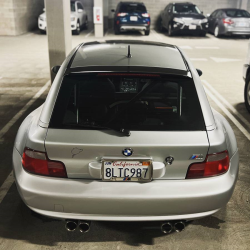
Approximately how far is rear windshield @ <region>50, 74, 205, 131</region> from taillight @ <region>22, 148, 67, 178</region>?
24cm

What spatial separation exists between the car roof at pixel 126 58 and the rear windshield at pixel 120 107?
0.34ft

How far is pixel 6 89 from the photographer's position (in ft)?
26.9

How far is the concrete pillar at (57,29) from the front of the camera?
824 cm

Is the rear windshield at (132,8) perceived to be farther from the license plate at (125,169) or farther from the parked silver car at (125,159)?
the license plate at (125,169)

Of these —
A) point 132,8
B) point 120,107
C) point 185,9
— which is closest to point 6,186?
point 120,107

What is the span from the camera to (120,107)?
2.82 m

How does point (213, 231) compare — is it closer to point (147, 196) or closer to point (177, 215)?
point (177, 215)

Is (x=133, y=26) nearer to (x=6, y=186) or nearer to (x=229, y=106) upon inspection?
(x=229, y=106)

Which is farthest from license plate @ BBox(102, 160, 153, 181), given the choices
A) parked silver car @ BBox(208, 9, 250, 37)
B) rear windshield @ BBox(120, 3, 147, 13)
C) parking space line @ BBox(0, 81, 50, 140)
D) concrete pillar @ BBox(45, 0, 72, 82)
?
rear windshield @ BBox(120, 3, 147, 13)

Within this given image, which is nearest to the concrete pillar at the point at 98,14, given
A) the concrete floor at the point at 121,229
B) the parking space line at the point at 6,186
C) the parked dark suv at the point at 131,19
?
the parked dark suv at the point at 131,19

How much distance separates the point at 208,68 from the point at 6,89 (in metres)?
6.10

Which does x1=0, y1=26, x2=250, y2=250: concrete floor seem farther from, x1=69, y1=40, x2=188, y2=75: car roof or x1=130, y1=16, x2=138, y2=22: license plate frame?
x1=130, y1=16, x2=138, y2=22: license plate frame

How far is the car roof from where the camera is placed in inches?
114

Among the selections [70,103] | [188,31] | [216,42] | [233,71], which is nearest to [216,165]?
[70,103]
